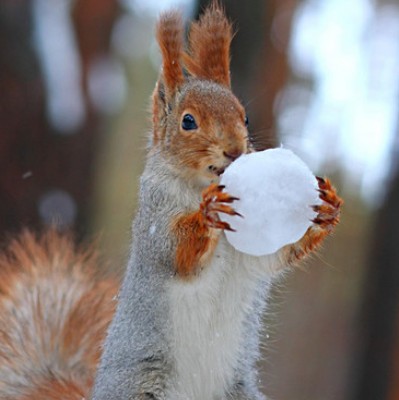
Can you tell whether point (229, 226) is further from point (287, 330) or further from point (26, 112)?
point (287, 330)

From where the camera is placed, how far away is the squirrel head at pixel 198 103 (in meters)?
1.67

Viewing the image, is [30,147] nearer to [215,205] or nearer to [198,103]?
[198,103]

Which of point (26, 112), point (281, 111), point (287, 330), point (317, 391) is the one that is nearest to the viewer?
point (281, 111)

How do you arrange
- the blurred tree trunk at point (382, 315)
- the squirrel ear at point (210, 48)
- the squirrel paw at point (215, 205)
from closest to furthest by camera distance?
1. the squirrel paw at point (215, 205)
2. the squirrel ear at point (210, 48)
3. the blurred tree trunk at point (382, 315)

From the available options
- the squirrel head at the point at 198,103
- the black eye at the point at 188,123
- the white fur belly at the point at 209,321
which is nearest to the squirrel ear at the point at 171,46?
the squirrel head at the point at 198,103

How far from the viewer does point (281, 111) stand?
4371mm

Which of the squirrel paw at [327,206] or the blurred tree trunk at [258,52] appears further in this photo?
the blurred tree trunk at [258,52]

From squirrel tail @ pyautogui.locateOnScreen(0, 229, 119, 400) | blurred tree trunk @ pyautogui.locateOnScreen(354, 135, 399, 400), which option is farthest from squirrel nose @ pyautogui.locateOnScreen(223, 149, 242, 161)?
blurred tree trunk @ pyautogui.locateOnScreen(354, 135, 399, 400)

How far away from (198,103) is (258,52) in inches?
87.7

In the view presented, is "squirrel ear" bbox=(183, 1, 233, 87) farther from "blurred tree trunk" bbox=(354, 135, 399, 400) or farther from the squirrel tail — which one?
"blurred tree trunk" bbox=(354, 135, 399, 400)

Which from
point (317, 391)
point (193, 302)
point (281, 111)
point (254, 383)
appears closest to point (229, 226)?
point (193, 302)

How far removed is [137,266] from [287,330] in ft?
13.4

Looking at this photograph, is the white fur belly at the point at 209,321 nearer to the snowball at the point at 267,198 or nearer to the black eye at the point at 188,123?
the snowball at the point at 267,198

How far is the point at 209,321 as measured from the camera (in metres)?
1.75
